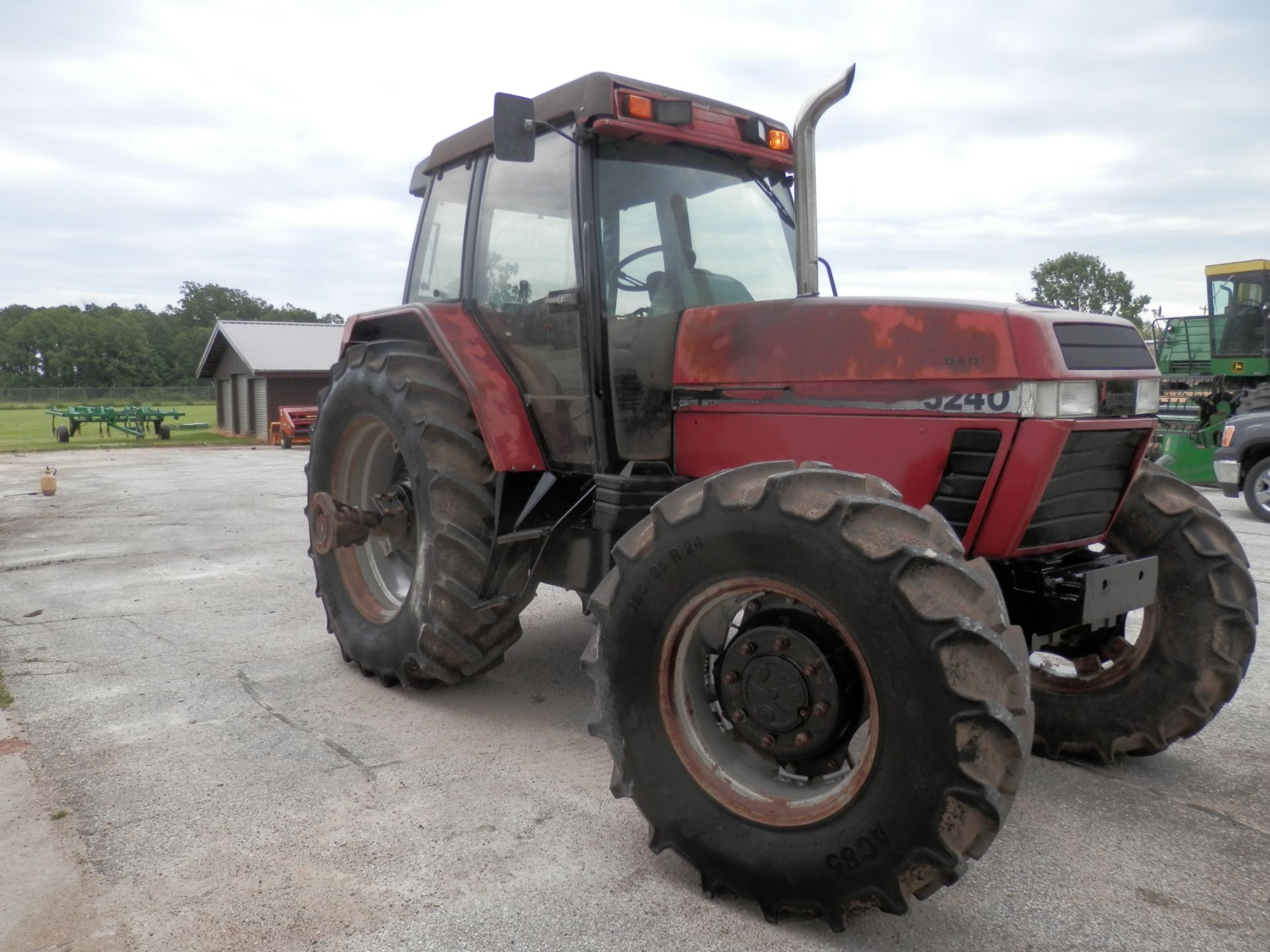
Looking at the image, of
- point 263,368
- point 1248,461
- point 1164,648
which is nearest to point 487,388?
point 1164,648

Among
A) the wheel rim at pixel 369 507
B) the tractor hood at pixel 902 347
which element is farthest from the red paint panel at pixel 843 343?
the wheel rim at pixel 369 507

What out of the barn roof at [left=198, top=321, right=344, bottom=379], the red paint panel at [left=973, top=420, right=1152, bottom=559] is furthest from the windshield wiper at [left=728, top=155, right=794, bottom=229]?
the barn roof at [left=198, top=321, right=344, bottom=379]

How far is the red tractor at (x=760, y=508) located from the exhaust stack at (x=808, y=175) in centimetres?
1

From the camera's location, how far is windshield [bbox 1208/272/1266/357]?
15208 millimetres

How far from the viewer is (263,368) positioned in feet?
109

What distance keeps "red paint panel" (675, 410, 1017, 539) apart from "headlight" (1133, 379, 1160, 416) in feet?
2.02

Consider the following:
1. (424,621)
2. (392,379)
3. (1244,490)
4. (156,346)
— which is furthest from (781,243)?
(156,346)

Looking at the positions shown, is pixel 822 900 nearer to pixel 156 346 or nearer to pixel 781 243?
pixel 781 243

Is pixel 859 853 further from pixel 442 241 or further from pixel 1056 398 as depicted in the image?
pixel 442 241

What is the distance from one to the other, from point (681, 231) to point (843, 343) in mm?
1076

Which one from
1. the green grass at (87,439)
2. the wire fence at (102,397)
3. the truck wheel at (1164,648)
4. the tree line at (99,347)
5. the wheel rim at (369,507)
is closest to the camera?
the truck wheel at (1164,648)

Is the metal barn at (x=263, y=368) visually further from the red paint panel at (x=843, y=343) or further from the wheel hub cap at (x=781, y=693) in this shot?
the wheel hub cap at (x=781, y=693)

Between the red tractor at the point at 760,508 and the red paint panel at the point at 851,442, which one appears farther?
the red paint panel at the point at 851,442

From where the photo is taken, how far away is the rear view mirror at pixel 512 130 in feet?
11.8
